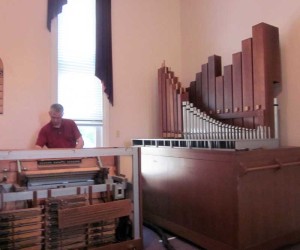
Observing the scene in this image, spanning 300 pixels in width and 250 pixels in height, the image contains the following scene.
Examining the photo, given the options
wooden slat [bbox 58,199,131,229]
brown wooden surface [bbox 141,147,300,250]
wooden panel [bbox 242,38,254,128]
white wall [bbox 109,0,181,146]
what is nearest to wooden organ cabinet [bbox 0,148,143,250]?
wooden slat [bbox 58,199,131,229]

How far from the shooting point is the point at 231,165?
215cm

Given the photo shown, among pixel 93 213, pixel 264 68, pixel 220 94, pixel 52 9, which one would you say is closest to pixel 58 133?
pixel 93 213

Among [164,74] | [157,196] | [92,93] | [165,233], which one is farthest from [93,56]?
[165,233]

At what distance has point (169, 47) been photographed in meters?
4.42

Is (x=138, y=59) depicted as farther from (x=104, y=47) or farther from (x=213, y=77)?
(x=213, y=77)

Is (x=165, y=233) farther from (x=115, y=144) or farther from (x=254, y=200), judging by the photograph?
(x=115, y=144)

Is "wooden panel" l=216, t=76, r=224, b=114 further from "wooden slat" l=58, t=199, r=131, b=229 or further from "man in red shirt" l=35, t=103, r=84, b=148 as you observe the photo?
"man in red shirt" l=35, t=103, r=84, b=148

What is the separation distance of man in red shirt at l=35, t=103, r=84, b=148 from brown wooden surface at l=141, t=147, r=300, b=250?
1202 millimetres

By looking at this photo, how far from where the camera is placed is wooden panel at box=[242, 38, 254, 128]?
2771mm

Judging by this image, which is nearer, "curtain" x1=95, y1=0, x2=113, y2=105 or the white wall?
"curtain" x1=95, y1=0, x2=113, y2=105

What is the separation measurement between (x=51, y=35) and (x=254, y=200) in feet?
10.0

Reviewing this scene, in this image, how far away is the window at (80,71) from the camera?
368 cm

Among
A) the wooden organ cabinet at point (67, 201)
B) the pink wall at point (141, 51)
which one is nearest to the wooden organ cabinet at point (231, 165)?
the pink wall at point (141, 51)

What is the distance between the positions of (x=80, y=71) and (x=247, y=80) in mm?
2174
